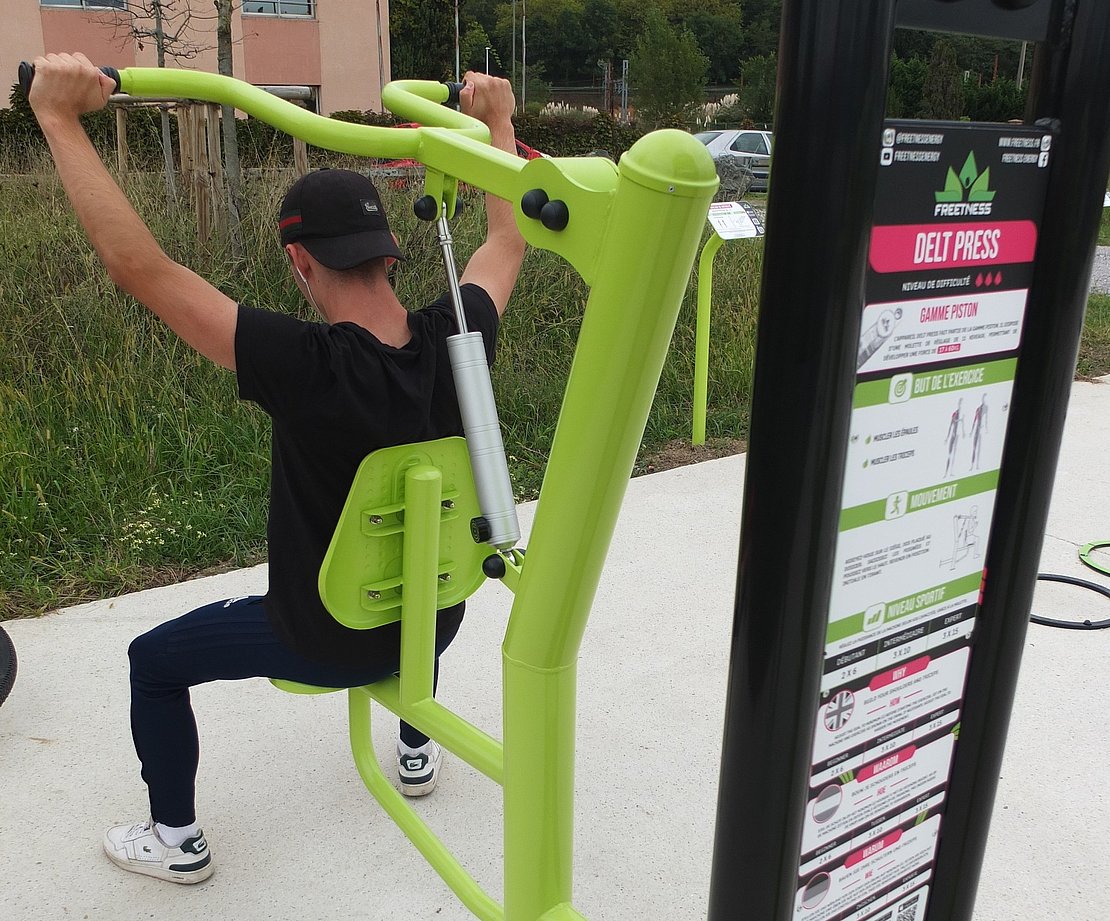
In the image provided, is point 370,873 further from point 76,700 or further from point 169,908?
point 76,700

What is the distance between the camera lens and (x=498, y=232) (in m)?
2.13

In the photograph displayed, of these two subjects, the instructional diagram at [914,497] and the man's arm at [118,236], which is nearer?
the instructional diagram at [914,497]

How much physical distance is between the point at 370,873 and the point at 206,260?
13.2ft

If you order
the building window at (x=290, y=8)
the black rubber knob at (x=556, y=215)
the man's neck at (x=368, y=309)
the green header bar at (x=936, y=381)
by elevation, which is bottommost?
the man's neck at (x=368, y=309)

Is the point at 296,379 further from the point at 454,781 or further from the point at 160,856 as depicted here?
the point at 454,781

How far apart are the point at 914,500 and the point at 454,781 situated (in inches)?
67.8

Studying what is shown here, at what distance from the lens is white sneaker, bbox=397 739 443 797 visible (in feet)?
8.15

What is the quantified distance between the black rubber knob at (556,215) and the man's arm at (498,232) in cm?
79

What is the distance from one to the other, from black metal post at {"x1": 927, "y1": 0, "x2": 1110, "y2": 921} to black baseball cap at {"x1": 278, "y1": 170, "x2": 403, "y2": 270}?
3.45ft

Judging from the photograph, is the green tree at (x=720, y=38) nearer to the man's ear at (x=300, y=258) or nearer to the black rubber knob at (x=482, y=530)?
the man's ear at (x=300, y=258)

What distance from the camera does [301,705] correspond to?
2861 millimetres

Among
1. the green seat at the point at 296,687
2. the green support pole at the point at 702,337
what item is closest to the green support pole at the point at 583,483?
the green seat at the point at 296,687

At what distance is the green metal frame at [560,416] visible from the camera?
114 cm

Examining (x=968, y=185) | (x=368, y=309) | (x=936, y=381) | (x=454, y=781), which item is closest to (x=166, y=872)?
(x=454, y=781)
